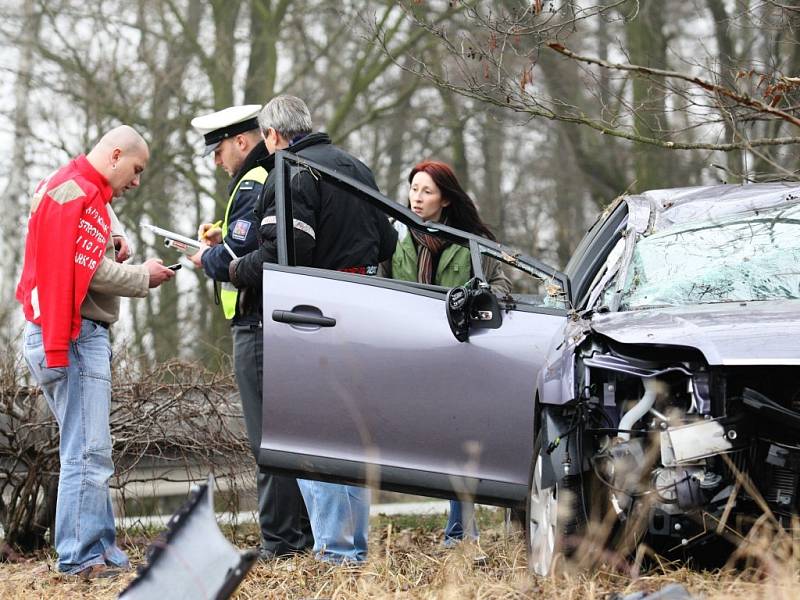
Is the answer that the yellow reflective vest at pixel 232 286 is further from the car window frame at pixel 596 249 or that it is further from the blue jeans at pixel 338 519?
the car window frame at pixel 596 249

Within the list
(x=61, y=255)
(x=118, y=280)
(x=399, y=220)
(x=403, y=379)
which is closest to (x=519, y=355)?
(x=403, y=379)

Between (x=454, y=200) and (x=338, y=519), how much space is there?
201 cm

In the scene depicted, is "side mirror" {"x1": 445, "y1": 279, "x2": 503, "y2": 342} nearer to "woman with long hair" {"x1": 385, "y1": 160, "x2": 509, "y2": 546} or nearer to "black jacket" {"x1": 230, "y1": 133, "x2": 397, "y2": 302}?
"black jacket" {"x1": 230, "y1": 133, "x2": 397, "y2": 302}

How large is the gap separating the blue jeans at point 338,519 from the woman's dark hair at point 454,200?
68.8 inches

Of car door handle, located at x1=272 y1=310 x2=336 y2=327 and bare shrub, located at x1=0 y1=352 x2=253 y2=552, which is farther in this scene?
bare shrub, located at x1=0 y1=352 x2=253 y2=552

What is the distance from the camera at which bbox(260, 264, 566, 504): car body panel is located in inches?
199

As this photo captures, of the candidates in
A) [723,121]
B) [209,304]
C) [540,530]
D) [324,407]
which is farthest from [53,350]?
[209,304]

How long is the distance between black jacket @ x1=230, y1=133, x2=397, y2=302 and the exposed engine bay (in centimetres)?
177

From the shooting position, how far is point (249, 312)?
19.3ft

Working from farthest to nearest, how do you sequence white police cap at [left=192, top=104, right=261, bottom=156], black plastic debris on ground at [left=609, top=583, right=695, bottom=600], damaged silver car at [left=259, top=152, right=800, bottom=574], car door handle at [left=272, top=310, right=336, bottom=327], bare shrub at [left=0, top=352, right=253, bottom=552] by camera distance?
bare shrub at [left=0, top=352, right=253, bottom=552] → white police cap at [left=192, top=104, right=261, bottom=156] → car door handle at [left=272, top=310, right=336, bottom=327] → damaged silver car at [left=259, top=152, right=800, bottom=574] → black plastic debris on ground at [left=609, top=583, right=695, bottom=600]

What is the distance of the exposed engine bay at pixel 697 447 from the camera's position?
3.93m

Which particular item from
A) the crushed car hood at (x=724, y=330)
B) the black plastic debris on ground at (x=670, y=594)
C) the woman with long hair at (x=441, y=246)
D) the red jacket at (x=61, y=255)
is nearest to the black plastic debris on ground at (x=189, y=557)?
the black plastic debris on ground at (x=670, y=594)

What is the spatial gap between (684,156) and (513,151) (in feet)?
23.9

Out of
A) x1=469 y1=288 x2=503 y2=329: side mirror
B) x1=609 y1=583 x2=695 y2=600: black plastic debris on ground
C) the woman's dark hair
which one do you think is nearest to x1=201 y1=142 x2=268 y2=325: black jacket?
the woman's dark hair
